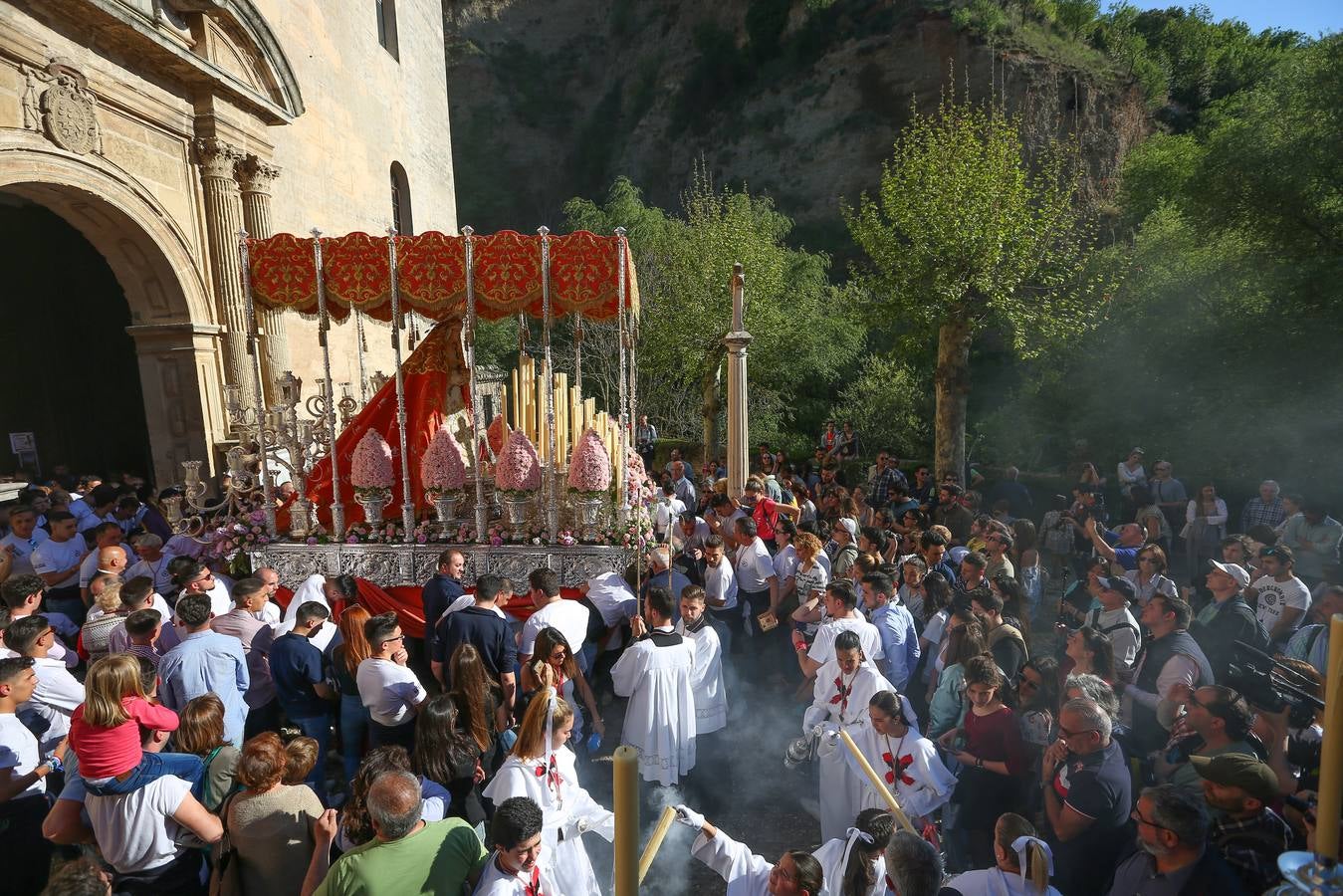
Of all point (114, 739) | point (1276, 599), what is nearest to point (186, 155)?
point (114, 739)

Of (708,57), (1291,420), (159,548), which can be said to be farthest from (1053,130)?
(159,548)

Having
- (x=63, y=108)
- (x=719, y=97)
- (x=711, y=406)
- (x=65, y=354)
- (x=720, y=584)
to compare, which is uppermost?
(x=719, y=97)

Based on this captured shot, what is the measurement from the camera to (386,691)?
4.48 metres

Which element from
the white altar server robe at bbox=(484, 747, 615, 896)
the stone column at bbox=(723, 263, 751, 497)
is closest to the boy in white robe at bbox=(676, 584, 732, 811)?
the white altar server robe at bbox=(484, 747, 615, 896)

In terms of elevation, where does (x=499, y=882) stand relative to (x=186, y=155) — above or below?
below

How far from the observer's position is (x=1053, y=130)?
1287 inches

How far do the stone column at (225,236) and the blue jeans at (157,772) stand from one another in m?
9.01

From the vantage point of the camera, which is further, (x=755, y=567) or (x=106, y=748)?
(x=755, y=567)

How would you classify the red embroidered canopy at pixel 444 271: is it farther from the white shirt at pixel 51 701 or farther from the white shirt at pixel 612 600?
the white shirt at pixel 51 701

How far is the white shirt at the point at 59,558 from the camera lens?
680cm

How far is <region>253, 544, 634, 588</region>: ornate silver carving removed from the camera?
755 centimetres

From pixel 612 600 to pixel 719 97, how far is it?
44.8 m

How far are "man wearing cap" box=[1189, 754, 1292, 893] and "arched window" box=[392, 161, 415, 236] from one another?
1911 cm

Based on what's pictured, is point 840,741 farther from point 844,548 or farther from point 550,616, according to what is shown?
point 844,548
